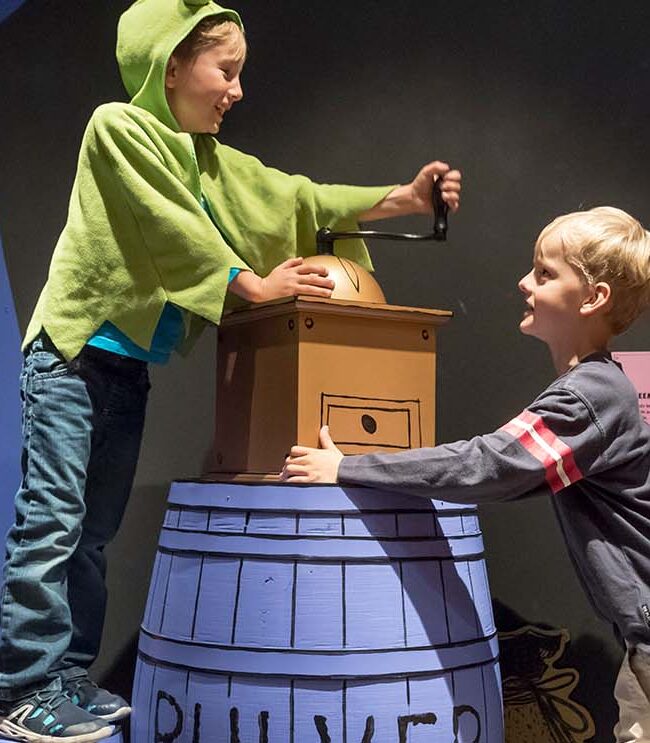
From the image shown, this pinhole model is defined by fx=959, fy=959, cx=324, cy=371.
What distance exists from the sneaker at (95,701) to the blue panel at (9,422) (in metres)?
0.54

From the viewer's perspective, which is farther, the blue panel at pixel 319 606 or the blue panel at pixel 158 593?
the blue panel at pixel 158 593

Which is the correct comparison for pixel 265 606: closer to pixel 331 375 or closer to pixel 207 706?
pixel 207 706

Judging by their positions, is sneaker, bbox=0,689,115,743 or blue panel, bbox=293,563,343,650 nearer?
blue panel, bbox=293,563,343,650

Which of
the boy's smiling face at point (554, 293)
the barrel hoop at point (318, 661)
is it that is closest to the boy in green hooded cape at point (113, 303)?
the barrel hoop at point (318, 661)

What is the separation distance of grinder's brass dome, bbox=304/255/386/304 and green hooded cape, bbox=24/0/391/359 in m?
0.14

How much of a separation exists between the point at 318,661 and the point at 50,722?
435 mm

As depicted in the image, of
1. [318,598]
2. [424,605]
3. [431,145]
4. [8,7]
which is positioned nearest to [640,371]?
[431,145]

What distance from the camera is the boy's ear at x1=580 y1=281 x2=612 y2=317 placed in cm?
150

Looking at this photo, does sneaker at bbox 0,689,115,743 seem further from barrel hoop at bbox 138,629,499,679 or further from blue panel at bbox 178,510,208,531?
blue panel at bbox 178,510,208,531

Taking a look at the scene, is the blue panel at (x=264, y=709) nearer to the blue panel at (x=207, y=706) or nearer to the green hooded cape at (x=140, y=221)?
the blue panel at (x=207, y=706)

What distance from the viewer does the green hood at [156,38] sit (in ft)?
5.20

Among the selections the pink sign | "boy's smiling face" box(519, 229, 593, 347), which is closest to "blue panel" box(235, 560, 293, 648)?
"boy's smiling face" box(519, 229, 593, 347)

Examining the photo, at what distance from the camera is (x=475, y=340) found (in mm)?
2080

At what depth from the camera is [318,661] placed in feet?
4.09
